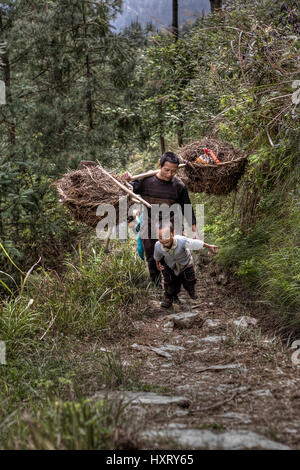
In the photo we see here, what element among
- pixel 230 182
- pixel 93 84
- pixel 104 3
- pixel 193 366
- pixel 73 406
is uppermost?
pixel 104 3

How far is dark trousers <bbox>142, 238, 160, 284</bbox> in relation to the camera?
592 centimetres

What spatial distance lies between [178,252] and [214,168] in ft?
3.39

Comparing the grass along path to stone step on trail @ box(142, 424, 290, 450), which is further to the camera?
the grass along path

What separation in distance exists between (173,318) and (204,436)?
2.79m

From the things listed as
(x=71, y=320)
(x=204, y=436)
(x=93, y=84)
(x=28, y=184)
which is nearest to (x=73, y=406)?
(x=204, y=436)

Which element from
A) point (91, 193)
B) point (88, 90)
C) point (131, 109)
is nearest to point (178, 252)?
point (91, 193)

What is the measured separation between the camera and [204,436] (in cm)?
233

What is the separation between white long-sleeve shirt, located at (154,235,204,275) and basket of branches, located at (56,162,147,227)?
0.61 metres

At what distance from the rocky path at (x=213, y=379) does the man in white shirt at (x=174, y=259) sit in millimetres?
287

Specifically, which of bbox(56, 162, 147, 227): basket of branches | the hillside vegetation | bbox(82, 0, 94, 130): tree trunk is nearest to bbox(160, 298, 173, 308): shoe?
the hillside vegetation

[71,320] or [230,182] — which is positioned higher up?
[230,182]

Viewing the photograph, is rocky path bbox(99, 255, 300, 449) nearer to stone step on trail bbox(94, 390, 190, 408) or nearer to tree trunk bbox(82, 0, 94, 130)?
stone step on trail bbox(94, 390, 190, 408)

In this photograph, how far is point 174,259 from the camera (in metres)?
5.30
